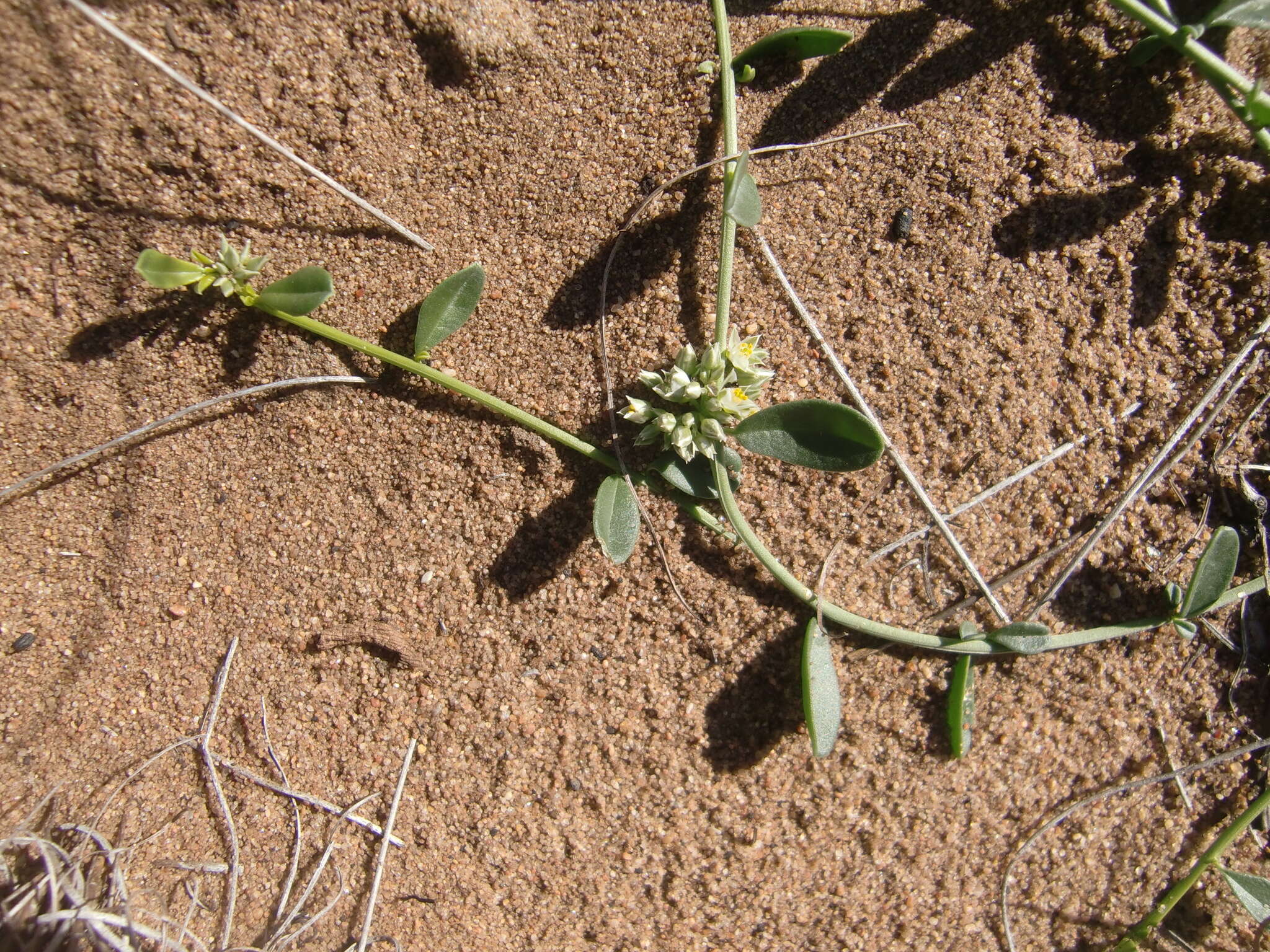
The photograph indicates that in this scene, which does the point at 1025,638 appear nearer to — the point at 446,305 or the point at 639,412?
the point at 639,412

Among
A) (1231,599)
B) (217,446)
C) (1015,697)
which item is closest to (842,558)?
(1015,697)

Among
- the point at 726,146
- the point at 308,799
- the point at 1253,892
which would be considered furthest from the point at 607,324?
the point at 1253,892

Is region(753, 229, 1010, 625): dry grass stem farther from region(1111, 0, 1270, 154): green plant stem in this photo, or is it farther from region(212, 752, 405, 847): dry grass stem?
region(212, 752, 405, 847): dry grass stem

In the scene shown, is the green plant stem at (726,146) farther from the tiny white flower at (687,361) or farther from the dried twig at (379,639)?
the dried twig at (379,639)

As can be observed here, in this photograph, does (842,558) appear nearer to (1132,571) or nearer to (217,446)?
(1132,571)

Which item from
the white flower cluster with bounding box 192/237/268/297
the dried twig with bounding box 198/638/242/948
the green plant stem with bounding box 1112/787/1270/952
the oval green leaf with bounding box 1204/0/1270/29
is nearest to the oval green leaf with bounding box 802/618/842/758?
the green plant stem with bounding box 1112/787/1270/952

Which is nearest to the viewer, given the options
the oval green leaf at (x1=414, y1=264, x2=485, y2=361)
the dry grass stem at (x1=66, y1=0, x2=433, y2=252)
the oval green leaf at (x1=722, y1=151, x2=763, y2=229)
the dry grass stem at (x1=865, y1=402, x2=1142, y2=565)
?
the dry grass stem at (x1=66, y1=0, x2=433, y2=252)
